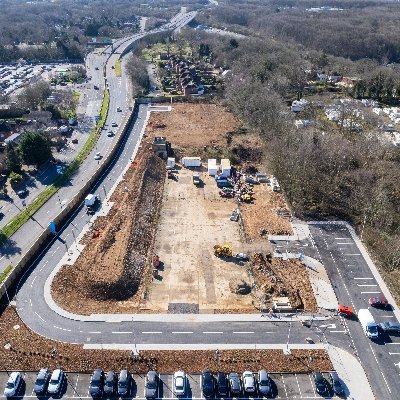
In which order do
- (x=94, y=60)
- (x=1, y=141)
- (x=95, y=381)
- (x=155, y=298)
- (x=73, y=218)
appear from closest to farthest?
(x=95, y=381) → (x=155, y=298) → (x=73, y=218) → (x=1, y=141) → (x=94, y=60)

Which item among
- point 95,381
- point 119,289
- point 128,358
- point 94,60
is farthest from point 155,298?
point 94,60

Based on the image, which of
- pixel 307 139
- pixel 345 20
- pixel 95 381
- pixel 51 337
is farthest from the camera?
pixel 345 20

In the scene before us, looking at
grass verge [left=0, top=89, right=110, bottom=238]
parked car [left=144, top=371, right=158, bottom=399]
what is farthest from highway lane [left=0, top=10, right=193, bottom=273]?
parked car [left=144, top=371, right=158, bottom=399]

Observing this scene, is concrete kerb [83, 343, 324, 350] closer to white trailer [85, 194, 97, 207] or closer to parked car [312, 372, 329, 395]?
parked car [312, 372, 329, 395]

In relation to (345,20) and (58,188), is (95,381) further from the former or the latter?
(345,20)

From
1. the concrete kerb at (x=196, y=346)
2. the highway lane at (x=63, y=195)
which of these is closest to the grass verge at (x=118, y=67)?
the highway lane at (x=63, y=195)

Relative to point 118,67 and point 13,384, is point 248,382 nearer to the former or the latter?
point 13,384
